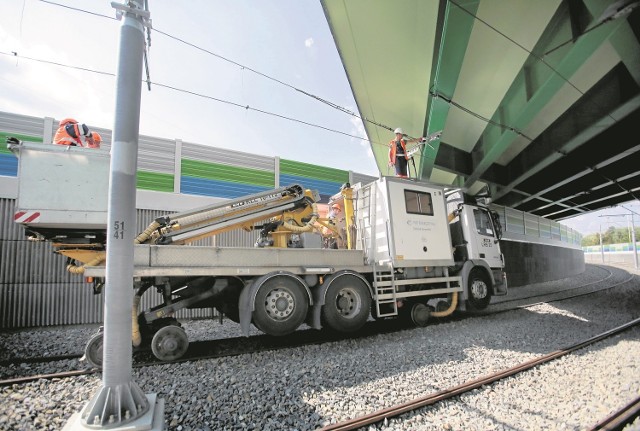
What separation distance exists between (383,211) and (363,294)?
1.78 m

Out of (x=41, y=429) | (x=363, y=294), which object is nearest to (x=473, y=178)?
(x=363, y=294)

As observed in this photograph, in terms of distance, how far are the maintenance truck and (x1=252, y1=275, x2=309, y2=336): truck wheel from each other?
16mm

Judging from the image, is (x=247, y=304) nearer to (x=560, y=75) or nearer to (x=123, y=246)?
(x=123, y=246)

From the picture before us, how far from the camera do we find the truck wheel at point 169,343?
→ 4.61m

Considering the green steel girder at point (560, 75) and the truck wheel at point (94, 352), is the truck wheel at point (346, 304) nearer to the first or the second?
the truck wheel at point (94, 352)

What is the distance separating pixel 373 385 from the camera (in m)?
3.80

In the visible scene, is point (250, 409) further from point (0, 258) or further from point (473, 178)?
point (473, 178)

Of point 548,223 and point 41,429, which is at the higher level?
point 548,223

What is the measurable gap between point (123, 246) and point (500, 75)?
963 centimetres

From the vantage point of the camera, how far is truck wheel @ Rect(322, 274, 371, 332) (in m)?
5.69

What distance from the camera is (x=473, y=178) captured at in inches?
562

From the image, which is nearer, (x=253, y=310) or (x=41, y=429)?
(x=41, y=429)

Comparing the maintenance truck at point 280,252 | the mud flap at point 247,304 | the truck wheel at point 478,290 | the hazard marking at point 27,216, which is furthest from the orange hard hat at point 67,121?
the truck wheel at point 478,290

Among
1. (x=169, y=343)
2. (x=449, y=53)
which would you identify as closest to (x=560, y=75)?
(x=449, y=53)
